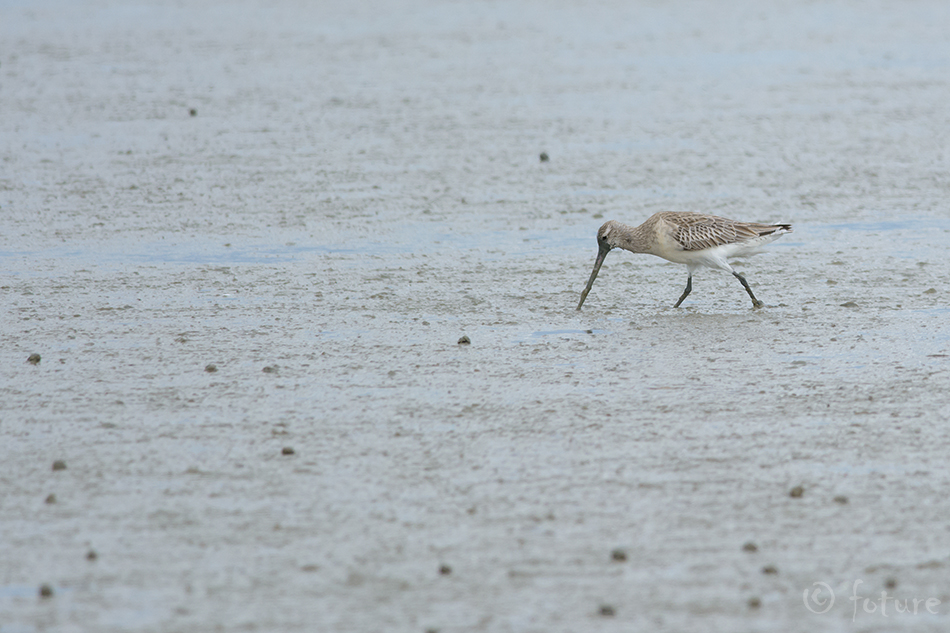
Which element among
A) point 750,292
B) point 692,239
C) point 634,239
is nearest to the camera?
point 750,292

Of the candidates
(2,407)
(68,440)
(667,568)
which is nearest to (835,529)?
(667,568)

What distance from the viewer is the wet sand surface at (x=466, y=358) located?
4.86 meters

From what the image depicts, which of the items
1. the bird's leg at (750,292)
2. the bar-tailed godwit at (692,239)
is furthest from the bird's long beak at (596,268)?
the bird's leg at (750,292)

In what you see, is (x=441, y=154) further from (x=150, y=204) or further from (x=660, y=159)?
(x=150, y=204)

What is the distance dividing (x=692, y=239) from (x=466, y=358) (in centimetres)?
225

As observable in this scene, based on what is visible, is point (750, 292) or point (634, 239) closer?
point (750, 292)

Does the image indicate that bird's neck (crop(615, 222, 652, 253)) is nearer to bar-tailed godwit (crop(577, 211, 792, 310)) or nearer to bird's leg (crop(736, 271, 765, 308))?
bar-tailed godwit (crop(577, 211, 792, 310))

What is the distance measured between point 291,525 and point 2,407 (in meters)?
2.33

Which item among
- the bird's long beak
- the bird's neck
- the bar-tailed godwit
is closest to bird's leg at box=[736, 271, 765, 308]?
the bar-tailed godwit

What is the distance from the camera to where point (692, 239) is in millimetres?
9125

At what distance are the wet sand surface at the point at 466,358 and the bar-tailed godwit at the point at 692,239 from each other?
294 millimetres

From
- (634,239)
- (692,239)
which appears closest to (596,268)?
(634,239)

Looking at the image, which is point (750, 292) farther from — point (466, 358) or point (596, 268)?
point (466, 358)

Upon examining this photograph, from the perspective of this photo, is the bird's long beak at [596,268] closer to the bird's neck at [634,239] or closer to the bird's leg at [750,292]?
the bird's neck at [634,239]
